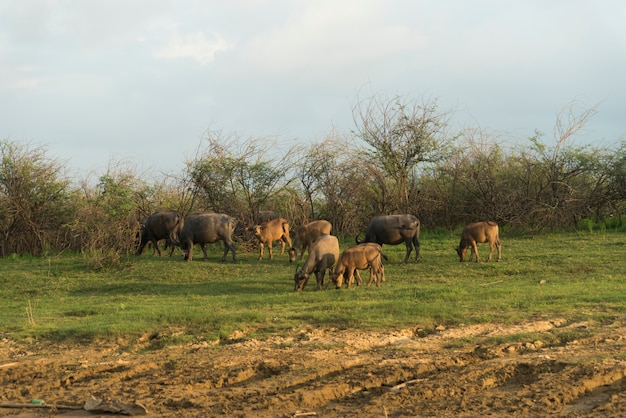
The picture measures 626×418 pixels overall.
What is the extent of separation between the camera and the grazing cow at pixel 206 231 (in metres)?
20.8

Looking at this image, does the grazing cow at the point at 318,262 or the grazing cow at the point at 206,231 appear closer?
the grazing cow at the point at 318,262

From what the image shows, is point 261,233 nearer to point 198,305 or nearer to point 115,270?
point 115,270

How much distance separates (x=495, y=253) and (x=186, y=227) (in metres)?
8.27

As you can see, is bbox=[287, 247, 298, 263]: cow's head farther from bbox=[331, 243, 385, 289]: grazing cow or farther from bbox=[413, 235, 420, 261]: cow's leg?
bbox=[331, 243, 385, 289]: grazing cow

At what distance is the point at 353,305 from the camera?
12664 millimetres

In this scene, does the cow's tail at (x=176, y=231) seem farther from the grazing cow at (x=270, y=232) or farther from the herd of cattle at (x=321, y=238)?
the grazing cow at (x=270, y=232)

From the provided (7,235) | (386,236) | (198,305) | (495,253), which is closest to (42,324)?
(198,305)

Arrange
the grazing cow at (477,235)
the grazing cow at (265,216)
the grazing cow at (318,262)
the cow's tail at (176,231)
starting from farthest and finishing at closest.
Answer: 1. the grazing cow at (265,216)
2. the cow's tail at (176,231)
3. the grazing cow at (477,235)
4. the grazing cow at (318,262)

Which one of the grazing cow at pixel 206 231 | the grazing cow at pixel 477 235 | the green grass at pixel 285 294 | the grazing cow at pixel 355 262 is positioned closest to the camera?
the green grass at pixel 285 294

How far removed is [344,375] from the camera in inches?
326

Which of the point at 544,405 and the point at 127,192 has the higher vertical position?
the point at 127,192

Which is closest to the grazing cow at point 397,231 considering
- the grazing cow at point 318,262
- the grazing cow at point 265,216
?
the grazing cow at point 318,262

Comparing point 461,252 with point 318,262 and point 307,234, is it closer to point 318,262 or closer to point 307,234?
point 307,234

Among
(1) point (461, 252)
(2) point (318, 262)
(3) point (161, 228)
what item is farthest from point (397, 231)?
(3) point (161, 228)
